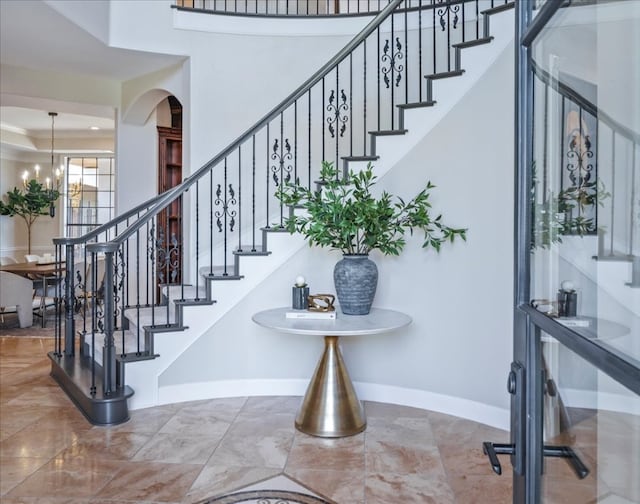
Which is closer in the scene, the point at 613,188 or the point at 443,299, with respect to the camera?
the point at 613,188

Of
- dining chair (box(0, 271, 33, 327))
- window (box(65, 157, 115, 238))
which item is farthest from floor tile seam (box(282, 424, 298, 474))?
window (box(65, 157, 115, 238))

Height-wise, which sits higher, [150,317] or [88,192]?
[88,192]

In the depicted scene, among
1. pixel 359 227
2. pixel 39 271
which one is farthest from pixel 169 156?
pixel 359 227

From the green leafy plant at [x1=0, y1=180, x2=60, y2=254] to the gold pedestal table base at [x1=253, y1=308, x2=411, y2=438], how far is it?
301 inches

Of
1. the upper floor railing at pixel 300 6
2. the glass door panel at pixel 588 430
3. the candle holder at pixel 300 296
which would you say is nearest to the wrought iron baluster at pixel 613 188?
the glass door panel at pixel 588 430

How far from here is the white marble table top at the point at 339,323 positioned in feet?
8.87

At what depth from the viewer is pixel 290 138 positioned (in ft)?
15.3

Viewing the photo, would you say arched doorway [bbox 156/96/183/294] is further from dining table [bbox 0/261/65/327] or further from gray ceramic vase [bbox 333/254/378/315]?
gray ceramic vase [bbox 333/254/378/315]

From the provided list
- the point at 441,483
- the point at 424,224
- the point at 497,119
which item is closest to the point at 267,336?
the point at 424,224

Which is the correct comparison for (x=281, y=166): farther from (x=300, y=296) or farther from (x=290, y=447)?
(x=290, y=447)

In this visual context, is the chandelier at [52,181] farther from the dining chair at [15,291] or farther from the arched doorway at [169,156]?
the arched doorway at [169,156]

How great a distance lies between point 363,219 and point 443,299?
2.80 feet

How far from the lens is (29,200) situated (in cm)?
902

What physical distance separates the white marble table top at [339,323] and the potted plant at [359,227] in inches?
5.0
